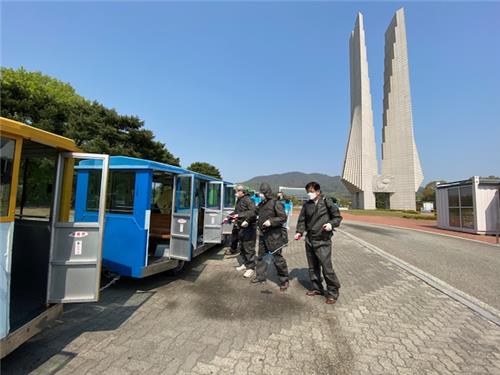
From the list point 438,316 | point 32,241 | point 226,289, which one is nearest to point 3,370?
point 32,241

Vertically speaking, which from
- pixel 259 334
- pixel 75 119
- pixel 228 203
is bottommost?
pixel 259 334

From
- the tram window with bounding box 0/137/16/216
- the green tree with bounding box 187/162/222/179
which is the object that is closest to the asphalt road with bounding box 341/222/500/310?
the tram window with bounding box 0/137/16/216

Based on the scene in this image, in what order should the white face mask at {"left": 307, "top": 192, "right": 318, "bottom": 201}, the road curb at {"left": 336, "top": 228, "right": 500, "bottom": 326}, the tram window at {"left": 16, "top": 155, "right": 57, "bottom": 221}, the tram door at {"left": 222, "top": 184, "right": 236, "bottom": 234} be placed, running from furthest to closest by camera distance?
the tram door at {"left": 222, "top": 184, "right": 236, "bottom": 234} → the white face mask at {"left": 307, "top": 192, "right": 318, "bottom": 201} → the road curb at {"left": 336, "top": 228, "right": 500, "bottom": 326} → the tram window at {"left": 16, "top": 155, "right": 57, "bottom": 221}

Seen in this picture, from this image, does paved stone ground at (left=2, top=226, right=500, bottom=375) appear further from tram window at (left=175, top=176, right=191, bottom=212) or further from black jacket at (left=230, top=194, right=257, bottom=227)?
tram window at (left=175, top=176, right=191, bottom=212)

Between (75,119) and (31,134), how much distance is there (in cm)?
2598

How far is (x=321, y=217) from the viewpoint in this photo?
4.44 metres

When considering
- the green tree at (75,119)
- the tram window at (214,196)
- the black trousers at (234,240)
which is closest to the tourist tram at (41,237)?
the tram window at (214,196)

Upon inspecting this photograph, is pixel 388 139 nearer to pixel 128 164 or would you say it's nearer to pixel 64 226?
pixel 128 164

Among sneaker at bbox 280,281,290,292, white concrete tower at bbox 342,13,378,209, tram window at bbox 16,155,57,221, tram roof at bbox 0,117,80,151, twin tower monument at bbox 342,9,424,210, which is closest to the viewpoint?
tram roof at bbox 0,117,80,151

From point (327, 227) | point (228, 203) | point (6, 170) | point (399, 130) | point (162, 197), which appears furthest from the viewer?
point (399, 130)

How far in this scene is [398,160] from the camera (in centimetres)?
4166

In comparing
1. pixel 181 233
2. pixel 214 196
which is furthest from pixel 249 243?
pixel 214 196

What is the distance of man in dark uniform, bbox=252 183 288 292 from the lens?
504cm

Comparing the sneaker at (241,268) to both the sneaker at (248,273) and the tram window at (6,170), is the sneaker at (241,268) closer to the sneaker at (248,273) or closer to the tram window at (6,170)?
the sneaker at (248,273)
